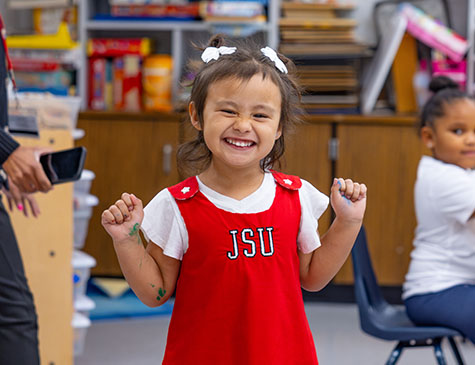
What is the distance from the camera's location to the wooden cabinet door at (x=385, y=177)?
11.1 feet

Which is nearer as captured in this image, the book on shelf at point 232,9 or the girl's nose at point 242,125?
the girl's nose at point 242,125

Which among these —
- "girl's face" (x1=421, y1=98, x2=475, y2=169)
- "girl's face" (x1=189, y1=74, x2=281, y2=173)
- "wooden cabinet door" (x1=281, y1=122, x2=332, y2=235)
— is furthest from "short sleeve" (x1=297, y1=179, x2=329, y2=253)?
"wooden cabinet door" (x1=281, y1=122, x2=332, y2=235)

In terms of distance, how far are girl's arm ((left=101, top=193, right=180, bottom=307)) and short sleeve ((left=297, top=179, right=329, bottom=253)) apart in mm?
217

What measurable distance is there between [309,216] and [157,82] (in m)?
2.35

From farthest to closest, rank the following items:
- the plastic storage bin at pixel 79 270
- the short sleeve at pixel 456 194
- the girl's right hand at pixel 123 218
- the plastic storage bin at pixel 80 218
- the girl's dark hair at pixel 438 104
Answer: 1. the plastic storage bin at pixel 80 218
2. the plastic storage bin at pixel 79 270
3. the girl's dark hair at pixel 438 104
4. the short sleeve at pixel 456 194
5. the girl's right hand at pixel 123 218

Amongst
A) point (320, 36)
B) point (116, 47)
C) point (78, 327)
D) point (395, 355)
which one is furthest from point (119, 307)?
point (395, 355)

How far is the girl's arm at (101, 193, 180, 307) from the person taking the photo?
1.15 metres

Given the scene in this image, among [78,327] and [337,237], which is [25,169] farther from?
[78,327]

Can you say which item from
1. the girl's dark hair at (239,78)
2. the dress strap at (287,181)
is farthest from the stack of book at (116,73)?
the dress strap at (287,181)

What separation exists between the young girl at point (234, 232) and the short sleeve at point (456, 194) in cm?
84

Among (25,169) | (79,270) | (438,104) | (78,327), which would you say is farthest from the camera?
(79,270)

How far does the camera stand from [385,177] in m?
3.39

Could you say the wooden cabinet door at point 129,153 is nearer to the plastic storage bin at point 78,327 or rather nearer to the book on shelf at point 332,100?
the book on shelf at point 332,100

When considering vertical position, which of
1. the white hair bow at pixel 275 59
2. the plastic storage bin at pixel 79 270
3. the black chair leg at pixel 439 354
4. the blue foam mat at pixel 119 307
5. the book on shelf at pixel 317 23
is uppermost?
the white hair bow at pixel 275 59
